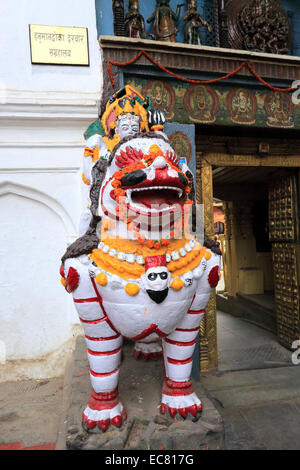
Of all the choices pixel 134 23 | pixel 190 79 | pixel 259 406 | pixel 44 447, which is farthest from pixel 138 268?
pixel 134 23

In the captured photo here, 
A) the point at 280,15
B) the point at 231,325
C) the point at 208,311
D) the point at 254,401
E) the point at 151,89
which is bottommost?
the point at 231,325

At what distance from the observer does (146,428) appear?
1596 millimetres

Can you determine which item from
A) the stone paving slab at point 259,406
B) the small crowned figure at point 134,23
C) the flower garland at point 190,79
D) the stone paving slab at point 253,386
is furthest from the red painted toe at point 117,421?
the small crowned figure at point 134,23

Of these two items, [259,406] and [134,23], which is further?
[134,23]

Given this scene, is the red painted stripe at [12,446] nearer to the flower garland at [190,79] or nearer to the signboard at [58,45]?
the flower garland at [190,79]

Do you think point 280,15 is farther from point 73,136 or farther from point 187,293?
point 187,293

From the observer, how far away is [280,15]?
10.9 feet

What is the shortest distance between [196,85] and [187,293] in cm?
215

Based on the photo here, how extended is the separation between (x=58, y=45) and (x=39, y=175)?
46.5 inches

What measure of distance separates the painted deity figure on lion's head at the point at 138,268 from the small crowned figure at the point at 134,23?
166 cm

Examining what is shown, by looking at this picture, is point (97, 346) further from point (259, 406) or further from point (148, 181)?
point (259, 406)

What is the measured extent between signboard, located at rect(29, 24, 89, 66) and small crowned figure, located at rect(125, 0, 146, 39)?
0.42 meters

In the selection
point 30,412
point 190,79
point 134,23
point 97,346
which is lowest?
point 30,412
